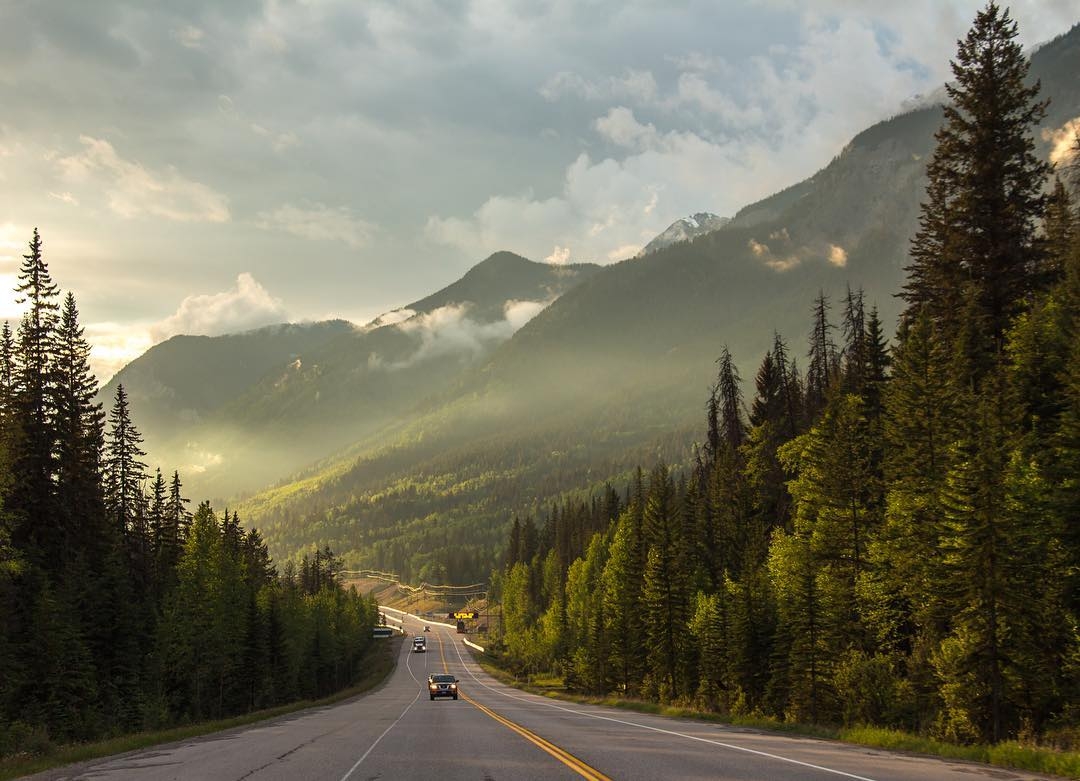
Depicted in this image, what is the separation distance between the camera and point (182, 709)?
197 feet

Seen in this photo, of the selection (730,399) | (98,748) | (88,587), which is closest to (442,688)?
(88,587)

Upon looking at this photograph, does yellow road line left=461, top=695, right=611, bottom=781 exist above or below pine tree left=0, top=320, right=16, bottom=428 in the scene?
below

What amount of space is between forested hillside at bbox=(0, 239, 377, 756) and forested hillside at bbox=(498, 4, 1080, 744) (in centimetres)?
3098

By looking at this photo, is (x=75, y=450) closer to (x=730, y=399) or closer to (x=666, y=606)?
(x=666, y=606)

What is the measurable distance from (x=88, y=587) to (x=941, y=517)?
156 feet

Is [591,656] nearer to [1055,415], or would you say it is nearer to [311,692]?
[311,692]

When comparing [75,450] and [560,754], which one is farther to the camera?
[75,450]

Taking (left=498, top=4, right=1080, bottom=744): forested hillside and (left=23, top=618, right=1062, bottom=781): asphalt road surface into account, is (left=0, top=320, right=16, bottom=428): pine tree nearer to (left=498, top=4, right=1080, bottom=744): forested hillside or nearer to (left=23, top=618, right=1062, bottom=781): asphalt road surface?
(left=23, top=618, right=1062, bottom=781): asphalt road surface

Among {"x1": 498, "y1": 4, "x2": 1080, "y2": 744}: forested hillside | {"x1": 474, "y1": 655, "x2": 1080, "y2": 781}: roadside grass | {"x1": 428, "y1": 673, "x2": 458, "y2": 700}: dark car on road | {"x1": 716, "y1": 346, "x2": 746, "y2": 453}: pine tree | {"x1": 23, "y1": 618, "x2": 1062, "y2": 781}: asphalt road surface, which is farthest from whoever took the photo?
{"x1": 716, "y1": 346, "x2": 746, "y2": 453}: pine tree

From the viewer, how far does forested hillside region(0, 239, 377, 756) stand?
1629 inches

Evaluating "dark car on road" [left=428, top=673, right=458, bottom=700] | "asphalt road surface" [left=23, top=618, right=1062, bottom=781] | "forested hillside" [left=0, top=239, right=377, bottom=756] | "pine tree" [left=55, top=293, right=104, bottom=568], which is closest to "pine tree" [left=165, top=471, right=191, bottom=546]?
"forested hillside" [left=0, top=239, right=377, bottom=756]

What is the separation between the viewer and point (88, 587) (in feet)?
158

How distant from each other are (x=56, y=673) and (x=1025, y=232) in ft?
185

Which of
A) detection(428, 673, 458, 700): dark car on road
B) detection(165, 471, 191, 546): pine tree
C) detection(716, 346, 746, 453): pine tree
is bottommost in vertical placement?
detection(428, 673, 458, 700): dark car on road
